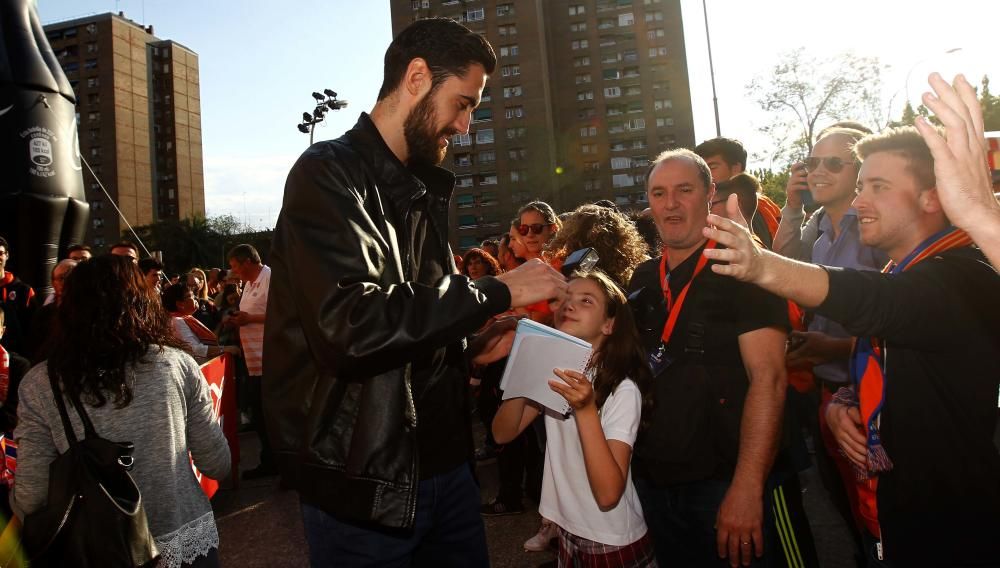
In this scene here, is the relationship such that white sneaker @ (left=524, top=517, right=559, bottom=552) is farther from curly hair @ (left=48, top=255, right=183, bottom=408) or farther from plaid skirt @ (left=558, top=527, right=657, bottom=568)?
curly hair @ (left=48, top=255, right=183, bottom=408)

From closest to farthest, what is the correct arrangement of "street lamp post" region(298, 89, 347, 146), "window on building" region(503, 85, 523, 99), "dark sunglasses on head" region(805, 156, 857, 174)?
"dark sunglasses on head" region(805, 156, 857, 174) → "street lamp post" region(298, 89, 347, 146) → "window on building" region(503, 85, 523, 99)

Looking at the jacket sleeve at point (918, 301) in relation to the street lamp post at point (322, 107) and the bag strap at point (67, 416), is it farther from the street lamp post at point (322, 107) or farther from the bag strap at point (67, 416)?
the street lamp post at point (322, 107)

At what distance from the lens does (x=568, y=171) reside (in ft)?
227

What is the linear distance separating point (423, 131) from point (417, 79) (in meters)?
0.15

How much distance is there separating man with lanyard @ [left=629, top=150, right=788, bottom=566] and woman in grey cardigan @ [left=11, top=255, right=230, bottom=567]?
1.81 meters

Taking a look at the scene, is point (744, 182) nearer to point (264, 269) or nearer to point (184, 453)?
point (184, 453)

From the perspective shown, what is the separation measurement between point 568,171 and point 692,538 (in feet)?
225

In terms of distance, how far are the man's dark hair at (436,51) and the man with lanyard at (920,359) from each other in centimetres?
89

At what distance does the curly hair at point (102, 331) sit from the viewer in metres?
2.35

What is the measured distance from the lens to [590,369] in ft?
8.25

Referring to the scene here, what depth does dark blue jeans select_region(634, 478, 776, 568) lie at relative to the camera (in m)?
2.28

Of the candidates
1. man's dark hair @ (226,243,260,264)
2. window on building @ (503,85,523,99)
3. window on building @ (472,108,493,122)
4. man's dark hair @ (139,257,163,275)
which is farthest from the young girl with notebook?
window on building @ (503,85,523,99)

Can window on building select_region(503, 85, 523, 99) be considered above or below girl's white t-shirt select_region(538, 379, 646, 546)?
above

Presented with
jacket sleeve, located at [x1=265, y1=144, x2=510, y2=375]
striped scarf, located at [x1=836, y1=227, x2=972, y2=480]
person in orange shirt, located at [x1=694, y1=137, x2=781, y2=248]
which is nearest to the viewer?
jacket sleeve, located at [x1=265, y1=144, x2=510, y2=375]
